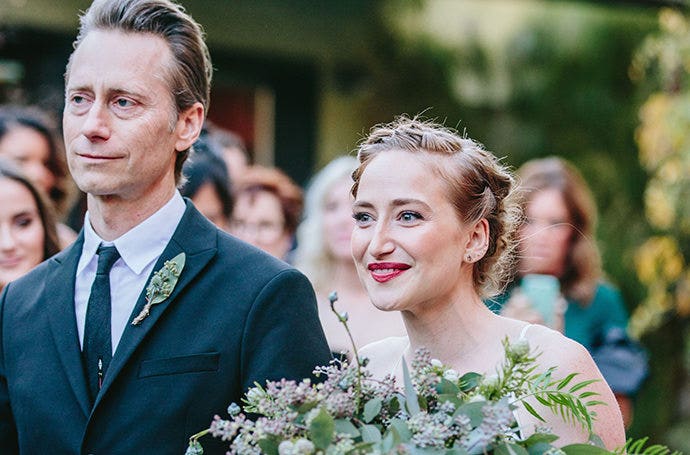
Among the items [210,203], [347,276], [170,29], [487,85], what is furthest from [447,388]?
[487,85]

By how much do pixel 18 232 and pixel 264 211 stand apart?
2.38m

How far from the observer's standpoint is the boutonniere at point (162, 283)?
10.1 ft

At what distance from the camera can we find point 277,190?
22.5 feet

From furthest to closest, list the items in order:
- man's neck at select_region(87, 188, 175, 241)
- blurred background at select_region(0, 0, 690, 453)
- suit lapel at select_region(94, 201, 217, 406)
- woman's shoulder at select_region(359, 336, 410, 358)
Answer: blurred background at select_region(0, 0, 690, 453), woman's shoulder at select_region(359, 336, 410, 358), man's neck at select_region(87, 188, 175, 241), suit lapel at select_region(94, 201, 217, 406)

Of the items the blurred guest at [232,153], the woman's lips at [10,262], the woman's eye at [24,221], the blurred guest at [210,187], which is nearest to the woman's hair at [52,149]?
the blurred guest at [210,187]

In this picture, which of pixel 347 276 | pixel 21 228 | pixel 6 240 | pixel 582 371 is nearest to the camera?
pixel 582 371

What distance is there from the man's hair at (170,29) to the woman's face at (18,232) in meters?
1.37

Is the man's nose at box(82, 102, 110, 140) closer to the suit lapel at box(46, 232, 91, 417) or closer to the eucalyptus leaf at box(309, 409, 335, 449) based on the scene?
the suit lapel at box(46, 232, 91, 417)

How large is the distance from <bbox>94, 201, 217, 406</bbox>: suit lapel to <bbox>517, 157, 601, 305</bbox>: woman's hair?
8.94 feet

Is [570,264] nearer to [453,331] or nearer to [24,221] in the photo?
[24,221]

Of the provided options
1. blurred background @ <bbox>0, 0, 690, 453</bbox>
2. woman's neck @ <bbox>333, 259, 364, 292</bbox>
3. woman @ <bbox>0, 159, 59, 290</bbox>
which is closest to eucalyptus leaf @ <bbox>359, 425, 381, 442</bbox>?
woman @ <bbox>0, 159, 59, 290</bbox>

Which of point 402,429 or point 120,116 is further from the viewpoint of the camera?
point 120,116

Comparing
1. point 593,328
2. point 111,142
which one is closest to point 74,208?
point 593,328

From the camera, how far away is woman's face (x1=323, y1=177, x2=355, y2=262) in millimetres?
5707
